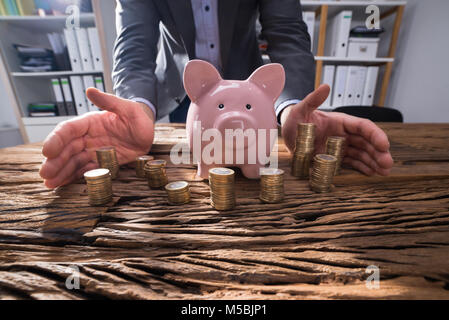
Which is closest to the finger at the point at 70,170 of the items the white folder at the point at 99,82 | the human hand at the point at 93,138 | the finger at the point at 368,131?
the human hand at the point at 93,138

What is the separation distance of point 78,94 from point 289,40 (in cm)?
208

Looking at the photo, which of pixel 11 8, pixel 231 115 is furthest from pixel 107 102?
pixel 11 8

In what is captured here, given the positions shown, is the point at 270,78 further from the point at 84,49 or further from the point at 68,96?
the point at 68,96

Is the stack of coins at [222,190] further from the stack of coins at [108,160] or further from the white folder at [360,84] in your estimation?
the white folder at [360,84]

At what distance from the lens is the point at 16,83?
6.67ft

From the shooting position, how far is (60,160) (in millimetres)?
550

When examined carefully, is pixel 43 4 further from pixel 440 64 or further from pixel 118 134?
pixel 440 64

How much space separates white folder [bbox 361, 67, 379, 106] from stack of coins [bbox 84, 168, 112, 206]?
2425mm

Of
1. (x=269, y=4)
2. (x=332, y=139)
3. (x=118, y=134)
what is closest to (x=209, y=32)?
(x=269, y=4)

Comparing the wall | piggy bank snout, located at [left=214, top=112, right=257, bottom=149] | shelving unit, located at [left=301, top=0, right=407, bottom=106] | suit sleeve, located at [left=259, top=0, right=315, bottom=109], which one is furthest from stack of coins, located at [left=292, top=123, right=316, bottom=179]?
the wall

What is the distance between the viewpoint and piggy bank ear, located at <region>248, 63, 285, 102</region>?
545mm

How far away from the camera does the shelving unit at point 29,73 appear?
195cm

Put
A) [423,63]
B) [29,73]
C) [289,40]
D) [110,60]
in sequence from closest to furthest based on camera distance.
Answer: [289,40], [423,63], [29,73], [110,60]

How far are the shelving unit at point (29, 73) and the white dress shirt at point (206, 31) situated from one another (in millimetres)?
1376
